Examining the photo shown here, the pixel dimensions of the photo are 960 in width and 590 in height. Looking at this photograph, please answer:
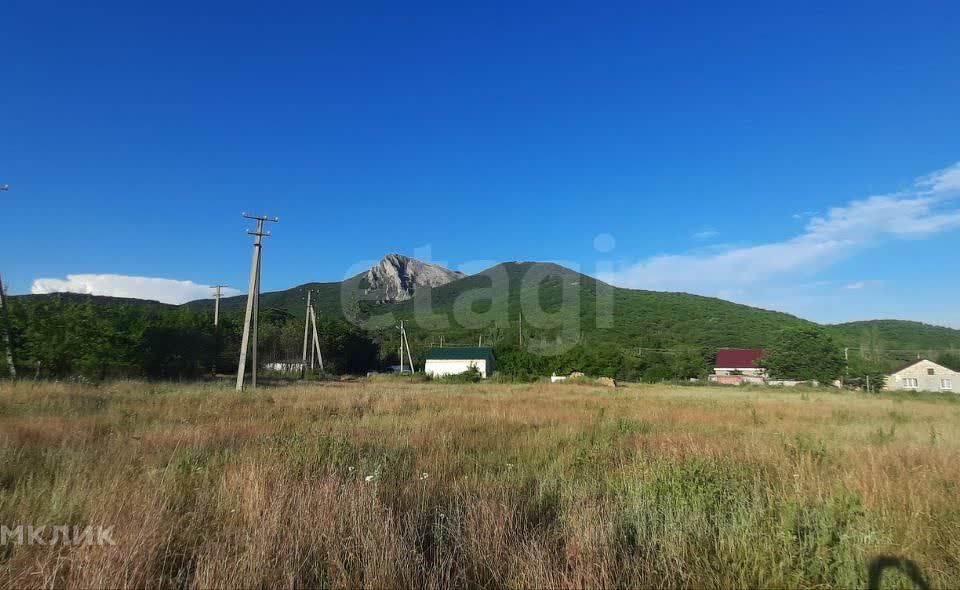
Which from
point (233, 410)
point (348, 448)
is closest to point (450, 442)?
point (348, 448)

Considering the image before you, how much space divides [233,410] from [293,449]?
8237mm

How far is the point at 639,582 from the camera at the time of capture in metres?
2.80

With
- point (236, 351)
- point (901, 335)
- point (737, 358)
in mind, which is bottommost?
point (236, 351)

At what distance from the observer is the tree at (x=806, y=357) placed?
48875 millimetres

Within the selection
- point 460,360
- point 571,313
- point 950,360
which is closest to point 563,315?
point 571,313

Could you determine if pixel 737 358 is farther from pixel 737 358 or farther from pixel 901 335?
pixel 901 335

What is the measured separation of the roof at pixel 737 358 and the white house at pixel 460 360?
31724 mm

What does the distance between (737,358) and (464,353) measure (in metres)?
37.8

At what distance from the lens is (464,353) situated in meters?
58.8

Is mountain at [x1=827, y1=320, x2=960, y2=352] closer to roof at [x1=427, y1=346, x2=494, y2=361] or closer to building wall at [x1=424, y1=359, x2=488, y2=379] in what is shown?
roof at [x1=427, y1=346, x2=494, y2=361]

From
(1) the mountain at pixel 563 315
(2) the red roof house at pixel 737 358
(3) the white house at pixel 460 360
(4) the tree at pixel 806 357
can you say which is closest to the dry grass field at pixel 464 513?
(3) the white house at pixel 460 360

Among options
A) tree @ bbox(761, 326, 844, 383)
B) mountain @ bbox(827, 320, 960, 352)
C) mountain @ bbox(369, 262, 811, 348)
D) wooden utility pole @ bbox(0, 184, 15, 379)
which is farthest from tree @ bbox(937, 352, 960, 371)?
wooden utility pole @ bbox(0, 184, 15, 379)

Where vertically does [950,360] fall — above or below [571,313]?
below

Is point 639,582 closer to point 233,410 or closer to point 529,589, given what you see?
point 529,589
